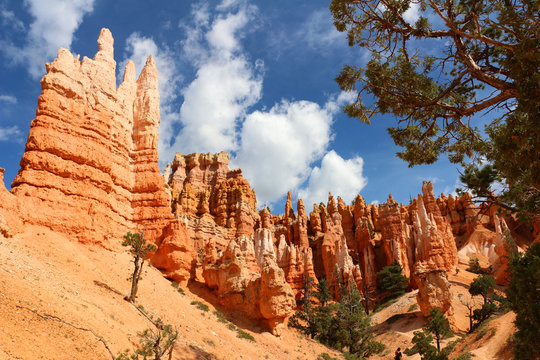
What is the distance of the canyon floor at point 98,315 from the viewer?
12.7 metres

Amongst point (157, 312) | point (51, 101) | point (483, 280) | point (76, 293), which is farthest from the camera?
point (483, 280)

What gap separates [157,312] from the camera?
22812mm

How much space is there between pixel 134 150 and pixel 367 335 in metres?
29.1

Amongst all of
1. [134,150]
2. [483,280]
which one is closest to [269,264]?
[134,150]

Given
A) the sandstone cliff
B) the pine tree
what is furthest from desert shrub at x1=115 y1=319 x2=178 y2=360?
the sandstone cliff

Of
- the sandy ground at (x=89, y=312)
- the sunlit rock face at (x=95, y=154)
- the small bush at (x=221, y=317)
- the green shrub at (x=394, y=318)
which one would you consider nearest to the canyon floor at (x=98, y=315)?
the sandy ground at (x=89, y=312)

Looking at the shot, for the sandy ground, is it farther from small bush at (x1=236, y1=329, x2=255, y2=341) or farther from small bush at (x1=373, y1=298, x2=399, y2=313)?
small bush at (x1=373, y1=298, x2=399, y2=313)

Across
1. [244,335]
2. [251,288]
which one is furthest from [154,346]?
[251,288]

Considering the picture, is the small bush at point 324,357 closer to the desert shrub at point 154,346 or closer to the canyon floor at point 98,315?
the canyon floor at point 98,315

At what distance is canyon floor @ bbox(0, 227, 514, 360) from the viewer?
12.7m

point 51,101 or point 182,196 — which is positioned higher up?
point 182,196

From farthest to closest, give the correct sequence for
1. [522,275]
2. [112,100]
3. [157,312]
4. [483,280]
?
[483,280]
[112,100]
[157,312]
[522,275]

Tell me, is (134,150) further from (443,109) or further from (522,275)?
(522,275)

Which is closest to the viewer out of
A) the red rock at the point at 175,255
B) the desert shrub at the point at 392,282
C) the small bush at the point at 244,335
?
the small bush at the point at 244,335
